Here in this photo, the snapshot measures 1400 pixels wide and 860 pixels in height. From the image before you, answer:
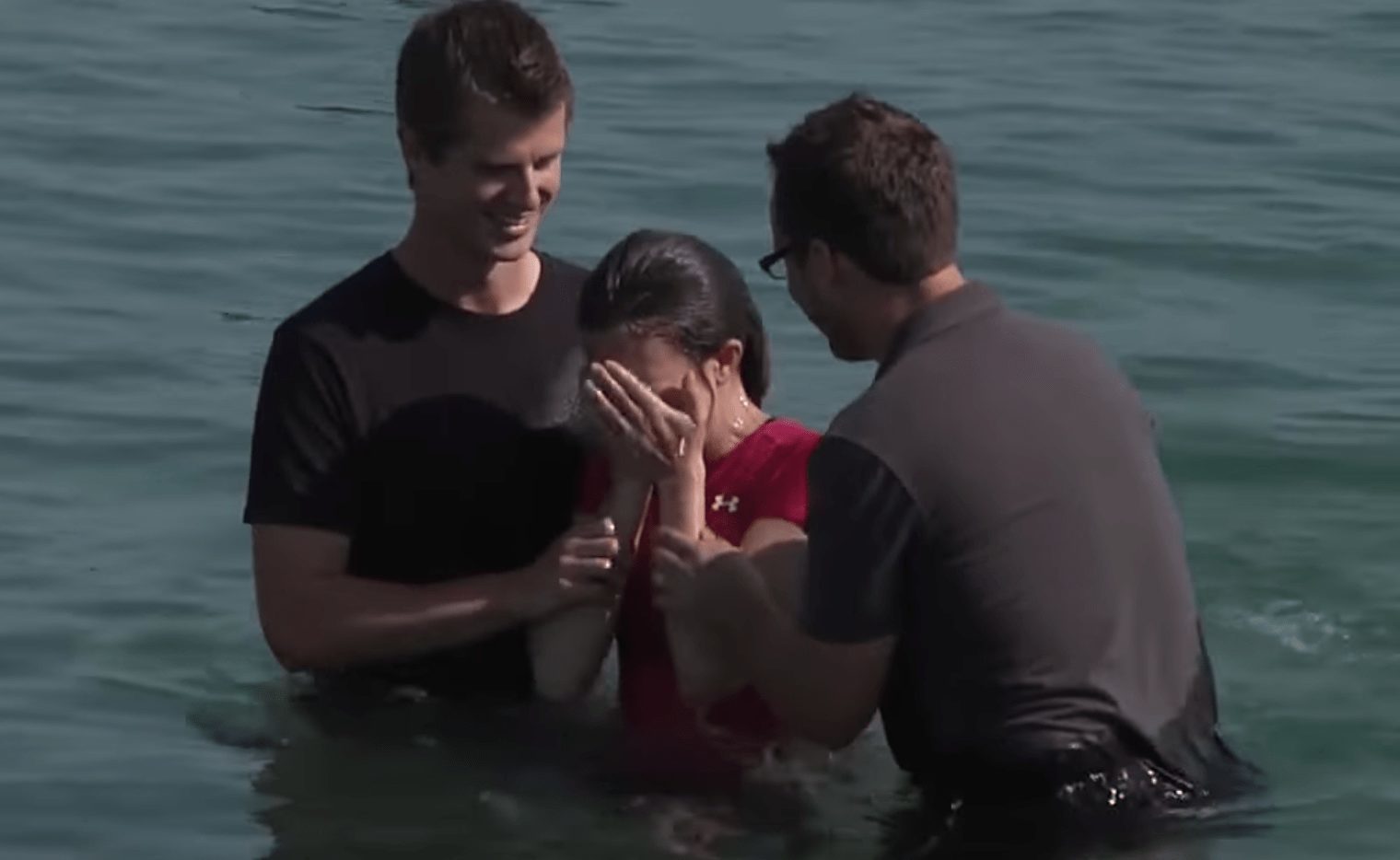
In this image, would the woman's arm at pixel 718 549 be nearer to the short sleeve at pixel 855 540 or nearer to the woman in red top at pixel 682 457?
the woman in red top at pixel 682 457

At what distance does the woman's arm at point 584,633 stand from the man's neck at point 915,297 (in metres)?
0.70

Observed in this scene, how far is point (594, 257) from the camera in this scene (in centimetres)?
1334

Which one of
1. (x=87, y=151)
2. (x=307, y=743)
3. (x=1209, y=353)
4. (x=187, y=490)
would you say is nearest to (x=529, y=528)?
(x=307, y=743)

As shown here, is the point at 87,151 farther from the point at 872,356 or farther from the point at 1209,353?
the point at 872,356

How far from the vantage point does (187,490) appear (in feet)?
35.7

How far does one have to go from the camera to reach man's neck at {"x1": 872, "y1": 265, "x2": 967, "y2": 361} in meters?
6.81

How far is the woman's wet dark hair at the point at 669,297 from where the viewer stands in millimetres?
7148

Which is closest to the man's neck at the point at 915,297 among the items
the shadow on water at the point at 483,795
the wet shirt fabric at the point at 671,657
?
the wet shirt fabric at the point at 671,657

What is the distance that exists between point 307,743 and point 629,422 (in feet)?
4.97

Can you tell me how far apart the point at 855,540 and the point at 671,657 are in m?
0.91

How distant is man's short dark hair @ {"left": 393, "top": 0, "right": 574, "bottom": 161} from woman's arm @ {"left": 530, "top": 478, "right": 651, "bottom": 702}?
0.78 meters

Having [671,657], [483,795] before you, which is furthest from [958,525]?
[483,795]

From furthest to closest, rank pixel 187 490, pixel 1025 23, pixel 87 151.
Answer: pixel 1025 23, pixel 87 151, pixel 187 490

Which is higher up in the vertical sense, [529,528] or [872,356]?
[872,356]
